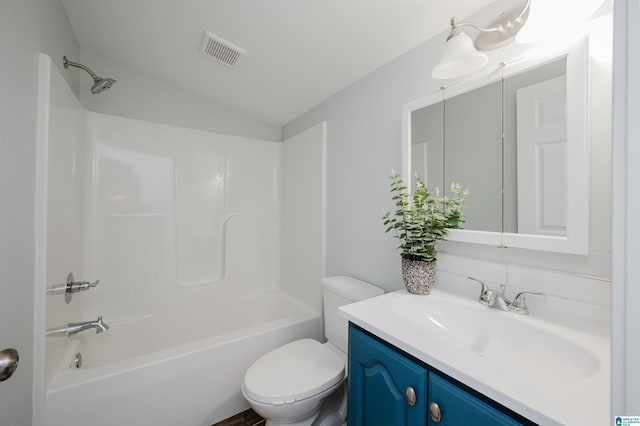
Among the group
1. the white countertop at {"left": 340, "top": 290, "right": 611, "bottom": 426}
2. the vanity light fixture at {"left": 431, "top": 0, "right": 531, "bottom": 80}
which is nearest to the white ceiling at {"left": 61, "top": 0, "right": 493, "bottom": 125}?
the vanity light fixture at {"left": 431, "top": 0, "right": 531, "bottom": 80}

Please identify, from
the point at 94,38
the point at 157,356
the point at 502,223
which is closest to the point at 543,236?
the point at 502,223

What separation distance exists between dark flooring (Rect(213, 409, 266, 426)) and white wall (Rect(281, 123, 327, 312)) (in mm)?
791

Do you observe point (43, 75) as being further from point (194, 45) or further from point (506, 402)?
point (506, 402)

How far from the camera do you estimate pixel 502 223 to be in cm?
101

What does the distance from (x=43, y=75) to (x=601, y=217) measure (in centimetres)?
229

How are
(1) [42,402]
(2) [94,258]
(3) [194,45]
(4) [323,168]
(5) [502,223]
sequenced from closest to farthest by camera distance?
(5) [502,223] → (1) [42,402] → (3) [194,45] → (2) [94,258] → (4) [323,168]

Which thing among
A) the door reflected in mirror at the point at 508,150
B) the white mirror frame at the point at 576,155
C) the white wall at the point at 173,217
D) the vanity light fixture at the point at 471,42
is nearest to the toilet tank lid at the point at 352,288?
the door reflected in mirror at the point at 508,150

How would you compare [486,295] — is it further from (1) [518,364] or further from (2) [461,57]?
(2) [461,57]

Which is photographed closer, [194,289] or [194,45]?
[194,45]

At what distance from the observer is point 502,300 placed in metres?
0.97

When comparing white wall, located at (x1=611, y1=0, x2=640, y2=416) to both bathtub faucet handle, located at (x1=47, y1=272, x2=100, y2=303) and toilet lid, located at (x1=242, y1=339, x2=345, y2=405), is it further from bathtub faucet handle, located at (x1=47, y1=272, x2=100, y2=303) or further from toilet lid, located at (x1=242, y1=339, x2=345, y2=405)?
bathtub faucet handle, located at (x1=47, y1=272, x2=100, y2=303)

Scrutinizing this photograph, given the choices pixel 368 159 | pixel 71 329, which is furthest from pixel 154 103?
pixel 368 159

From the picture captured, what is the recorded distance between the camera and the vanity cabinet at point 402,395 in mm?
627

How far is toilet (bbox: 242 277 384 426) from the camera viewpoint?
1.17 m
